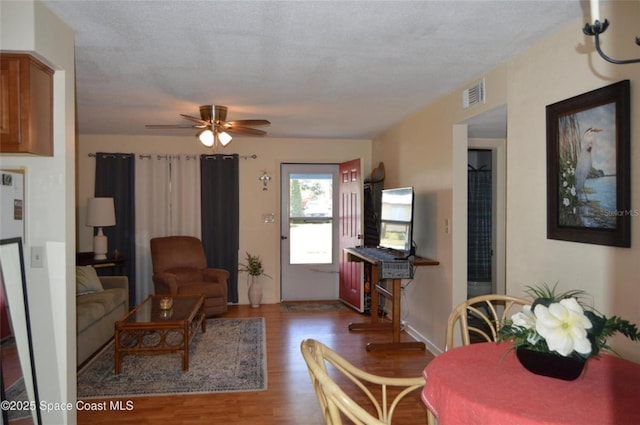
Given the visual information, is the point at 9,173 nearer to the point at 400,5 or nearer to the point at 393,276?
the point at 400,5

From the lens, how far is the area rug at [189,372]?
3.38 meters

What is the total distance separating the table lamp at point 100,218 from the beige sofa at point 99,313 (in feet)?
1.58

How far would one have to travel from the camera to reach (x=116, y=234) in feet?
19.8

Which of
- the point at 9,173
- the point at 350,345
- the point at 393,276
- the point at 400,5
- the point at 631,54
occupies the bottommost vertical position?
the point at 350,345

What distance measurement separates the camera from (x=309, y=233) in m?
6.63

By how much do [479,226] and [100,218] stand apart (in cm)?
451

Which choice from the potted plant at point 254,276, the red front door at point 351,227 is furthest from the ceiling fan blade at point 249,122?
the potted plant at point 254,276

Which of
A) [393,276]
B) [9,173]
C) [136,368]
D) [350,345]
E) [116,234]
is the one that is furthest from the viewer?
[116,234]

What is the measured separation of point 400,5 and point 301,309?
4523mm

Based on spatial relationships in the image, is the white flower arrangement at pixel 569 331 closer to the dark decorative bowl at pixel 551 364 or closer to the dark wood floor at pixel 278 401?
the dark decorative bowl at pixel 551 364

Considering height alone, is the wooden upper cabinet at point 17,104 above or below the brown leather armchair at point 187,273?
above

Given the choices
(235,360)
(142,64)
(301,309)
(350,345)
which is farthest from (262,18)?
(301,309)

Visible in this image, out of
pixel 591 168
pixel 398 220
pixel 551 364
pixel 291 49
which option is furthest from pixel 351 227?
pixel 551 364

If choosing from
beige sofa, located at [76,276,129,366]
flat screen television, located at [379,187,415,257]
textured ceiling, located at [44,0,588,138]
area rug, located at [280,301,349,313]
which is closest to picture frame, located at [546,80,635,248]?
textured ceiling, located at [44,0,588,138]
